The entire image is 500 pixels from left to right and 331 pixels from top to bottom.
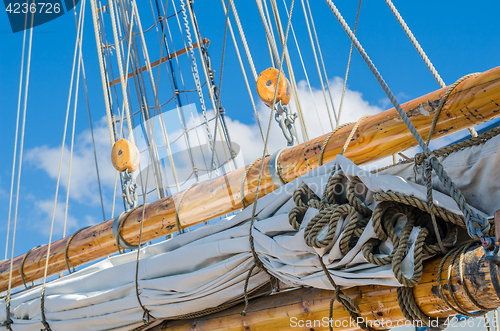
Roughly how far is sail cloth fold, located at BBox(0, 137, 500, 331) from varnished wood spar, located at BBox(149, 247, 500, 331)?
Result: 75mm

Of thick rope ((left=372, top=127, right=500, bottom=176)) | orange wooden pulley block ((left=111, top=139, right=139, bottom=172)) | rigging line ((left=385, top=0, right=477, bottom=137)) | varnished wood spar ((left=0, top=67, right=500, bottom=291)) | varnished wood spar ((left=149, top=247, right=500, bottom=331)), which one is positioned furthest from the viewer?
orange wooden pulley block ((left=111, top=139, right=139, bottom=172))

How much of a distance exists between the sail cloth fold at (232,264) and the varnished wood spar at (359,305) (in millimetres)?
75

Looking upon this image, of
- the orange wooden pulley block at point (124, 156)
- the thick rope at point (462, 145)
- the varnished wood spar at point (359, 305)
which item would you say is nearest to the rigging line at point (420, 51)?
the thick rope at point (462, 145)

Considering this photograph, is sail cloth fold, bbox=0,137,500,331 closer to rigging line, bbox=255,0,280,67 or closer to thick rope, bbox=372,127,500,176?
thick rope, bbox=372,127,500,176

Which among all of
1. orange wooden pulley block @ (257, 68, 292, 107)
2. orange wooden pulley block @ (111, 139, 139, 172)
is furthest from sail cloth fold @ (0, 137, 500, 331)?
orange wooden pulley block @ (111, 139, 139, 172)

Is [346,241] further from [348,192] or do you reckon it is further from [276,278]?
[276,278]

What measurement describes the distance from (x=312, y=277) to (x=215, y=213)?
0.97 m

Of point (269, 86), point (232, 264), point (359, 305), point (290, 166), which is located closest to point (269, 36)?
point (269, 86)

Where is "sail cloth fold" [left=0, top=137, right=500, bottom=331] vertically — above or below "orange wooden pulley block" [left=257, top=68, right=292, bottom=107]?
below

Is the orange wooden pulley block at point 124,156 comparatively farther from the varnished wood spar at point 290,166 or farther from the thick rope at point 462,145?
the thick rope at point 462,145

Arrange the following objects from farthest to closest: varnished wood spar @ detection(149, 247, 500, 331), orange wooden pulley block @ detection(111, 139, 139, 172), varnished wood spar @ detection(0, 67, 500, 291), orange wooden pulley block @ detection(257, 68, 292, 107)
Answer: orange wooden pulley block @ detection(111, 139, 139, 172)
orange wooden pulley block @ detection(257, 68, 292, 107)
varnished wood spar @ detection(0, 67, 500, 291)
varnished wood spar @ detection(149, 247, 500, 331)

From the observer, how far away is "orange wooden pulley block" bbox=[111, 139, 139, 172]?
10.1 ft

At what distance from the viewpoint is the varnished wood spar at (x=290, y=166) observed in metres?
1.58

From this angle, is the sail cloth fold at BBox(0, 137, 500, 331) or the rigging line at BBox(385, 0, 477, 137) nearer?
the sail cloth fold at BBox(0, 137, 500, 331)
